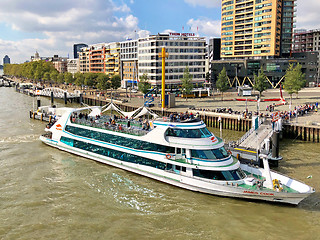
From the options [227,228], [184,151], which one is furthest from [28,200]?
[227,228]

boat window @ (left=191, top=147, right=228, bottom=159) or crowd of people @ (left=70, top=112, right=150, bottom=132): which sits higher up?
crowd of people @ (left=70, top=112, right=150, bottom=132)

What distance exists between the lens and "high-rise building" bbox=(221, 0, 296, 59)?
94250 millimetres

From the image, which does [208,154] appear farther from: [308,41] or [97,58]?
[308,41]

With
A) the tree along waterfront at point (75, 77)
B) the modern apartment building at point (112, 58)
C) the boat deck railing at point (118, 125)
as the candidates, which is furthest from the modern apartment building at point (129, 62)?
the boat deck railing at point (118, 125)

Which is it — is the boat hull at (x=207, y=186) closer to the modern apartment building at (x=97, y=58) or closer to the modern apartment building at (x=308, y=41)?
the modern apartment building at (x=97, y=58)

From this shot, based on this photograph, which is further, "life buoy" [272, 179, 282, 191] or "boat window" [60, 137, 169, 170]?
"boat window" [60, 137, 169, 170]

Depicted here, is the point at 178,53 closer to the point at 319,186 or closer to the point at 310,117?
the point at 310,117

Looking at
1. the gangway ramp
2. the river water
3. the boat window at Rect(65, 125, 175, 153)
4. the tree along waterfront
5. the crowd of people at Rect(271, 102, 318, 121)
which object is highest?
the tree along waterfront

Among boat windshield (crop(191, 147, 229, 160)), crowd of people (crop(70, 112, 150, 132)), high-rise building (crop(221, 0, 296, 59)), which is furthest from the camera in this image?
high-rise building (crop(221, 0, 296, 59))

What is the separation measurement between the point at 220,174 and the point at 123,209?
24.1 feet

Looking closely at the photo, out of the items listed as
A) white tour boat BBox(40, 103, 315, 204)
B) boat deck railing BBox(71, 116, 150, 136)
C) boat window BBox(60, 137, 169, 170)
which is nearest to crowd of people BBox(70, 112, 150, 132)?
boat deck railing BBox(71, 116, 150, 136)

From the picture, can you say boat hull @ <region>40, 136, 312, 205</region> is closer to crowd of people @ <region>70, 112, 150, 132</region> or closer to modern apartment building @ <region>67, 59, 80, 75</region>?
crowd of people @ <region>70, 112, 150, 132</region>

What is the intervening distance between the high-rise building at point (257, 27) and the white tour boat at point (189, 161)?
8000 centimetres

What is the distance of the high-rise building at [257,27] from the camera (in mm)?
94250
